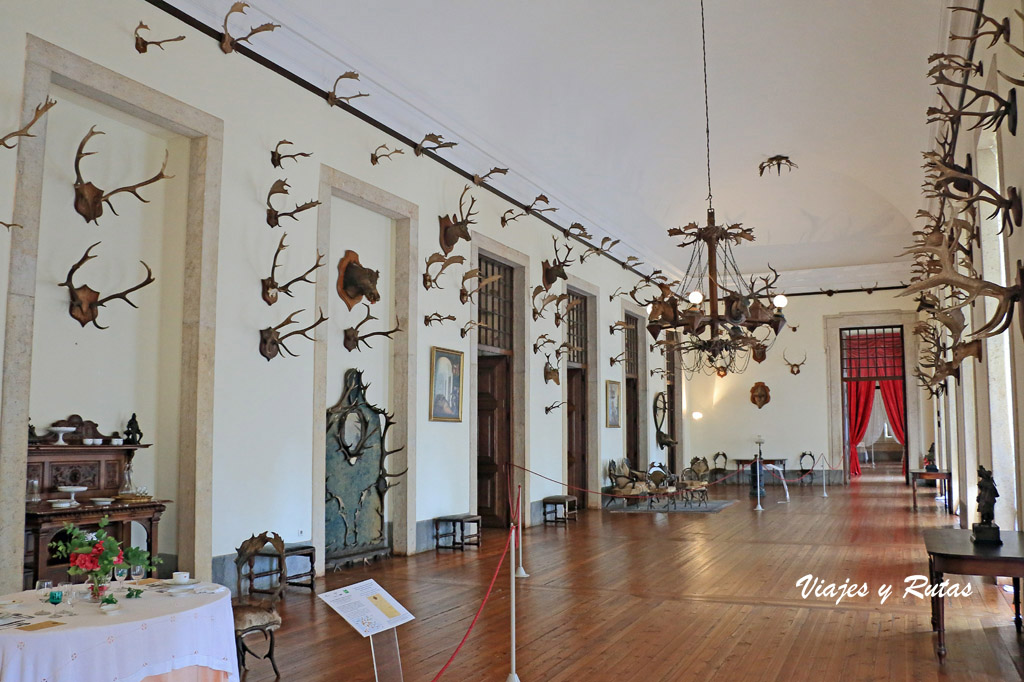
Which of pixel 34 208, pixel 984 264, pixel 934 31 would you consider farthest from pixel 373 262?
pixel 934 31

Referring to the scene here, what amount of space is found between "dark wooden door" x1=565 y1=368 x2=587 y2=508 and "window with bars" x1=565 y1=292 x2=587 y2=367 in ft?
0.89

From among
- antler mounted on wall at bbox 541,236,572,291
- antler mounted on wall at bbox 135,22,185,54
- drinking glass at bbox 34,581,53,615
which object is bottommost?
drinking glass at bbox 34,581,53,615

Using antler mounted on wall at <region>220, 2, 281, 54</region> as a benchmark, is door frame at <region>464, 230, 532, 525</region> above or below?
below

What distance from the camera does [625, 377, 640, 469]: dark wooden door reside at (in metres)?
19.4

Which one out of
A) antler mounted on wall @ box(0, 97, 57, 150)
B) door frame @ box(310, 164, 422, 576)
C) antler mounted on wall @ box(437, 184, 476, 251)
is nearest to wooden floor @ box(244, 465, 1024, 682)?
door frame @ box(310, 164, 422, 576)

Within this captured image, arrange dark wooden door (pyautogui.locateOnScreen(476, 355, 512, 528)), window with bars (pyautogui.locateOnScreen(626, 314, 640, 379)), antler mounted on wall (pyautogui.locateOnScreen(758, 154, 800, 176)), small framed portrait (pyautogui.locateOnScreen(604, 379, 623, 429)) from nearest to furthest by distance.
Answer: dark wooden door (pyautogui.locateOnScreen(476, 355, 512, 528)) → antler mounted on wall (pyautogui.locateOnScreen(758, 154, 800, 176)) → small framed portrait (pyautogui.locateOnScreen(604, 379, 623, 429)) → window with bars (pyautogui.locateOnScreen(626, 314, 640, 379))

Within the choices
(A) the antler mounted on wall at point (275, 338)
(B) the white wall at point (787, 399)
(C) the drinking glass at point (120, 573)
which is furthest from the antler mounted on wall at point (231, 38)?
(B) the white wall at point (787, 399)

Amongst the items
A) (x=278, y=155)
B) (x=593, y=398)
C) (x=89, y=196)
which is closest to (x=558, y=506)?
(x=593, y=398)

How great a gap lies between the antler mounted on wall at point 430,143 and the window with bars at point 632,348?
9.34m

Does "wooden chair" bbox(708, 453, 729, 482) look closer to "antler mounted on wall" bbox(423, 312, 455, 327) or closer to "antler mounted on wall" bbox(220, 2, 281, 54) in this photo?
"antler mounted on wall" bbox(423, 312, 455, 327)

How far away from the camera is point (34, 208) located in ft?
19.4

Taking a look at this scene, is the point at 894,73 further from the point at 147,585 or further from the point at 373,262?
the point at 147,585

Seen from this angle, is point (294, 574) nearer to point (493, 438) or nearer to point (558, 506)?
point (493, 438)

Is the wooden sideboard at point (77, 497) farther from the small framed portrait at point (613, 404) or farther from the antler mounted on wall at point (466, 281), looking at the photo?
the small framed portrait at point (613, 404)
